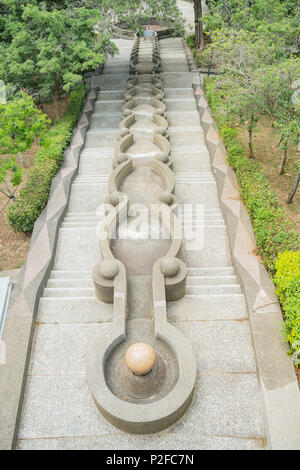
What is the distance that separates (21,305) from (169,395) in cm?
504

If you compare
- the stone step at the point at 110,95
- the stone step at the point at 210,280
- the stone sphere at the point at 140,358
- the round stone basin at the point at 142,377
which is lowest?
the round stone basin at the point at 142,377

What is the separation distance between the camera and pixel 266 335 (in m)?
7.93

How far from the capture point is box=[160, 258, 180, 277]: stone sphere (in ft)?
29.1

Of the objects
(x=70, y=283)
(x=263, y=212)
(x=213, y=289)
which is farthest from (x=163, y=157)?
(x=70, y=283)

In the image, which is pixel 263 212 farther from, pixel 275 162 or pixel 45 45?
pixel 45 45

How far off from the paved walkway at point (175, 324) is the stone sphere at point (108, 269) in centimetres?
107

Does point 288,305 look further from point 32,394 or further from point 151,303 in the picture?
point 32,394

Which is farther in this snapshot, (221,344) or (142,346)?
(221,344)

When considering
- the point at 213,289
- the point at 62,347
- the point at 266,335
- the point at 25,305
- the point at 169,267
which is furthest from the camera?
the point at 213,289

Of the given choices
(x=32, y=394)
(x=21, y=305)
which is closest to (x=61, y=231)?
(x=21, y=305)

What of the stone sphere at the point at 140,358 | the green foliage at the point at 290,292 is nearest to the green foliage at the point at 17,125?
the stone sphere at the point at 140,358

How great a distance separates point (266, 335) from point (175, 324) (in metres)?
2.41

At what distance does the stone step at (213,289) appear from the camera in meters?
9.50

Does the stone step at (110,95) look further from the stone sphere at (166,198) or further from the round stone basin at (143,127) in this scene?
the stone sphere at (166,198)
